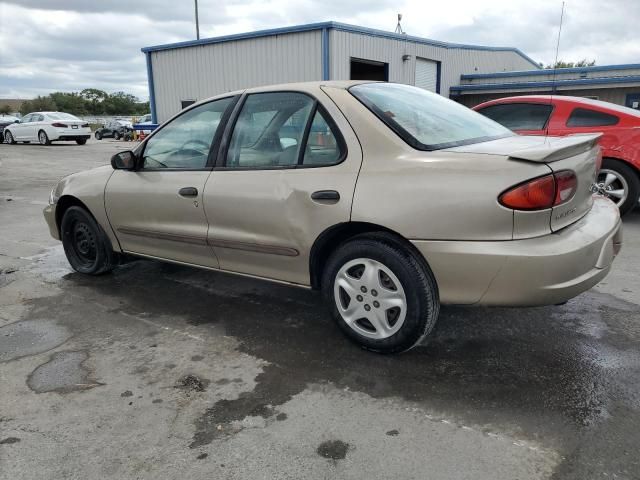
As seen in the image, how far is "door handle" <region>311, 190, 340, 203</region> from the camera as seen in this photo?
291 centimetres

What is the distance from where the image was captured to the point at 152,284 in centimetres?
454

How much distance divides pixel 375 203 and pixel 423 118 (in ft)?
2.46

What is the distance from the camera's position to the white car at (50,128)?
23469mm

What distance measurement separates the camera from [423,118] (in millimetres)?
3164

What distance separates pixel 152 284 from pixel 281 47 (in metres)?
13.5

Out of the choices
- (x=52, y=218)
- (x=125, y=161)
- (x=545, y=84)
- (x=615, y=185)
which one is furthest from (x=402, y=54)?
(x=125, y=161)

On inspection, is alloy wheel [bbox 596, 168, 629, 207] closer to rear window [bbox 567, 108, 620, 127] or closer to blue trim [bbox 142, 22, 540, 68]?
rear window [bbox 567, 108, 620, 127]

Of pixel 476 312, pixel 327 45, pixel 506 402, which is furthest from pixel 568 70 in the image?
pixel 506 402

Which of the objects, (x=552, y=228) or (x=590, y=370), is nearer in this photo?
(x=552, y=228)

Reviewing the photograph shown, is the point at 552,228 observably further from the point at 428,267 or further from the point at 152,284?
the point at 152,284

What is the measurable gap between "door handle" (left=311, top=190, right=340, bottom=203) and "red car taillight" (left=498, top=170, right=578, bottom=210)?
34.8 inches

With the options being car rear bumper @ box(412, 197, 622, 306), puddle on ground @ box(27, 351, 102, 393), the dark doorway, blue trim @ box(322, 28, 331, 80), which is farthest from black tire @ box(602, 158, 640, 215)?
the dark doorway

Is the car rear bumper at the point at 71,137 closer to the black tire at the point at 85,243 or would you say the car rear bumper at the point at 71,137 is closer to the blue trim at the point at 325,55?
the blue trim at the point at 325,55

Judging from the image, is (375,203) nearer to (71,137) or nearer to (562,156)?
(562,156)
